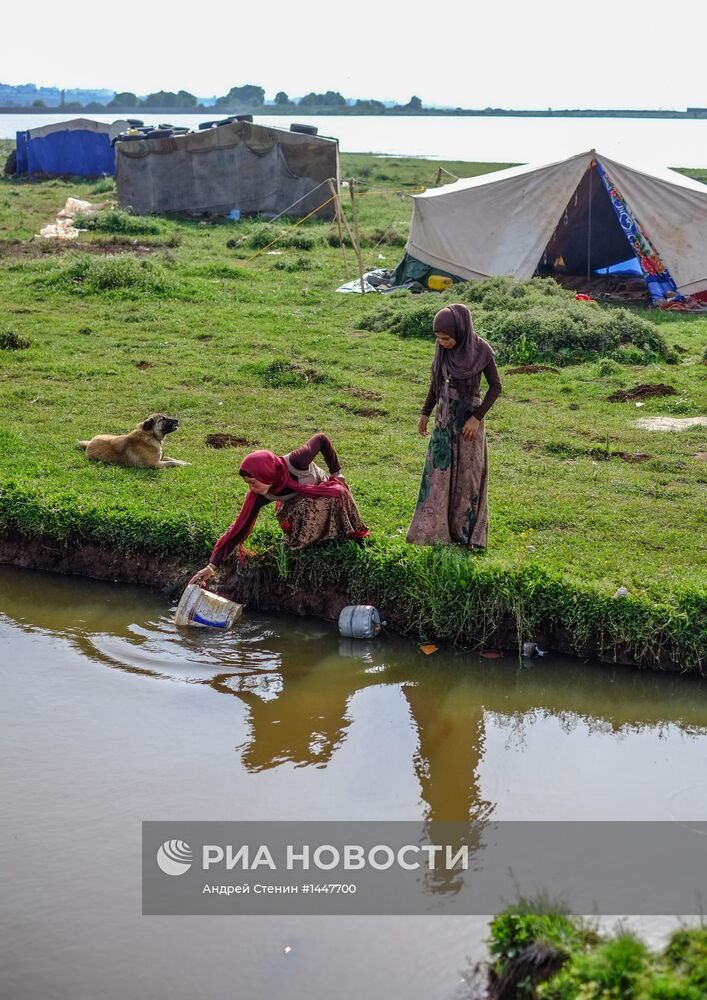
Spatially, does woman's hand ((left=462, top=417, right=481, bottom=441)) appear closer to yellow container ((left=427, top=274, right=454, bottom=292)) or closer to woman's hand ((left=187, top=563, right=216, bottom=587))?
woman's hand ((left=187, top=563, right=216, bottom=587))

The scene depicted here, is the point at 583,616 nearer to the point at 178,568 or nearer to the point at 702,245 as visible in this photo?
the point at 178,568

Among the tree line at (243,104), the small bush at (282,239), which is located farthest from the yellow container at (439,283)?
the tree line at (243,104)

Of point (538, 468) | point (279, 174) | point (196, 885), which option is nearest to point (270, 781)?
point (196, 885)

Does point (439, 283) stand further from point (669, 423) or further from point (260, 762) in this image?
point (260, 762)

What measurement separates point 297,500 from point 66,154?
117 ft

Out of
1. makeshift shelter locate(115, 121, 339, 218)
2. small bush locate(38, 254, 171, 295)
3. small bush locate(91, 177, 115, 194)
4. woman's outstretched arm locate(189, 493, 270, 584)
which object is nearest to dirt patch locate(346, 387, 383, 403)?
woman's outstretched arm locate(189, 493, 270, 584)

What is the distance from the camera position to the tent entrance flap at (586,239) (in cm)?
1928

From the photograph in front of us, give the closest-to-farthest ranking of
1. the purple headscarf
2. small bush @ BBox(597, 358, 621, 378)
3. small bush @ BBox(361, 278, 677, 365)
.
A: the purple headscarf
small bush @ BBox(597, 358, 621, 378)
small bush @ BBox(361, 278, 677, 365)

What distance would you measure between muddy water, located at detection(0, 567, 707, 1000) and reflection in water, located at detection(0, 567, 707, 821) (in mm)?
14

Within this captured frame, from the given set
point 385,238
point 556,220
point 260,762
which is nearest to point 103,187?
point 385,238

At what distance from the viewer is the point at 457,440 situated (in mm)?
7605

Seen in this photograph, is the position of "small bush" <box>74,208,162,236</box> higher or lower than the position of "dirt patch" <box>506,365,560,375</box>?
A: higher

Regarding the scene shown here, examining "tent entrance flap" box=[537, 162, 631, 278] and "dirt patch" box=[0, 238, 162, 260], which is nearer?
"tent entrance flap" box=[537, 162, 631, 278]

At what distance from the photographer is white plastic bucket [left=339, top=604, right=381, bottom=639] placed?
24.8 ft
